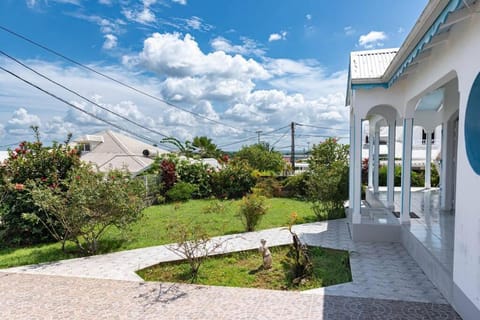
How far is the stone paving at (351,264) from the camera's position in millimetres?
5645

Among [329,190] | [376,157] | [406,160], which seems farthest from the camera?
[376,157]

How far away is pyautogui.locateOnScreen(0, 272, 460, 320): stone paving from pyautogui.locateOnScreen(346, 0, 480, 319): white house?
1204 millimetres

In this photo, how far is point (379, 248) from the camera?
830cm

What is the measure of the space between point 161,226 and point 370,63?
9.58m

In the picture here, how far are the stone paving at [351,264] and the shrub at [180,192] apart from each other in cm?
929

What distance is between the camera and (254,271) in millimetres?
7141

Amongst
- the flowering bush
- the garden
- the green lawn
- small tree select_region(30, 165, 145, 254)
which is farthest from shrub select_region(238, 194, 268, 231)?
the flowering bush

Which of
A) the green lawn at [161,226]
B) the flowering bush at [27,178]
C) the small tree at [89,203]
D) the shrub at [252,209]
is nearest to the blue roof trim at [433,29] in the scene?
the shrub at [252,209]

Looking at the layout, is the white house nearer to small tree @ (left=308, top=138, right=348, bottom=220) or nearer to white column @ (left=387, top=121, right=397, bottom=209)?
white column @ (left=387, top=121, right=397, bottom=209)

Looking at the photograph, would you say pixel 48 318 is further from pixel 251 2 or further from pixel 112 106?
pixel 112 106

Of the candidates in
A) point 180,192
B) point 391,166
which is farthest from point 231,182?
point 391,166

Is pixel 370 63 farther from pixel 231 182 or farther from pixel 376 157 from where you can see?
pixel 231 182

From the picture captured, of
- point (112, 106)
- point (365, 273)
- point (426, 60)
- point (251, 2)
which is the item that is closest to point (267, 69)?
point (251, 2)

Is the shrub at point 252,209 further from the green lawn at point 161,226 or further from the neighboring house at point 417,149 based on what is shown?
the neighboring house at point 417,149
